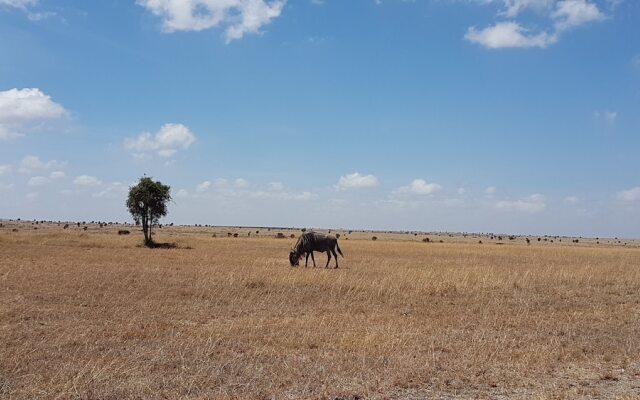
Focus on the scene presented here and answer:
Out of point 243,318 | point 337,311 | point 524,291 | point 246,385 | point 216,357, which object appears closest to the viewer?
point 246,385

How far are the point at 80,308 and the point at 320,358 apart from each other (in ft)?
25.5

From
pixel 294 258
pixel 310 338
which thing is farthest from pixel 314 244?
pixel 310 338

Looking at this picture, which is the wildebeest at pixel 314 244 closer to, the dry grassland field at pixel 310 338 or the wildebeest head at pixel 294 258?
the wildebeest head at pixel 294 258

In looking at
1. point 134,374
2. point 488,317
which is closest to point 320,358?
point 134,374

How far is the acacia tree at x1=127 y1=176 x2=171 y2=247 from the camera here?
57.0 m

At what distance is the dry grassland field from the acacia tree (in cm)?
3700

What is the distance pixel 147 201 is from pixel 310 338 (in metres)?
49.3

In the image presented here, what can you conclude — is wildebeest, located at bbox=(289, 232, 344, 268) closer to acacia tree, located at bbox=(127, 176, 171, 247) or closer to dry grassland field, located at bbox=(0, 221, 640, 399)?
dry grassland field, located at bbox=(0, 221, 640, 399)

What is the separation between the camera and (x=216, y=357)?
31.7 ft

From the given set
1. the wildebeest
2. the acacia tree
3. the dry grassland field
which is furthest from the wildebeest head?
the acacia tree

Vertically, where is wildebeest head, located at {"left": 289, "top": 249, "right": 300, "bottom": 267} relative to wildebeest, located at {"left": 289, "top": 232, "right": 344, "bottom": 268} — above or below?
below

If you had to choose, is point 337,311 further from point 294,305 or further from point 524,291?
point 524,291

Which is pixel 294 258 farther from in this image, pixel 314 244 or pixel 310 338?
pixel 310 338

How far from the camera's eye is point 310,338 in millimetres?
11242
